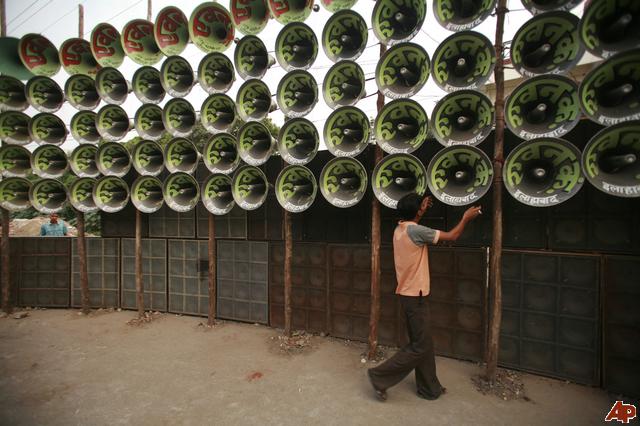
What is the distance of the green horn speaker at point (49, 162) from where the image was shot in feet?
22.9

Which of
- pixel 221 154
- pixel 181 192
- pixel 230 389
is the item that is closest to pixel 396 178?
pixel 221 154

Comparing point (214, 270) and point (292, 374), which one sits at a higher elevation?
point (214, 270)

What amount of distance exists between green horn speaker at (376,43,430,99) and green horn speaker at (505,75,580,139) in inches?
48.6

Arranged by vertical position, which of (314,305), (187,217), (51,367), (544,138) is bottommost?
(51,367)

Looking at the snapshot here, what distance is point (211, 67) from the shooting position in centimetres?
596

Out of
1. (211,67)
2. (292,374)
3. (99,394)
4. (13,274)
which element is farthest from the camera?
(13,274)

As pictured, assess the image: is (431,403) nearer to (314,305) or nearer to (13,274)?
(314,305)

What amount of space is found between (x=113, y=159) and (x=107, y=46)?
2697 mm

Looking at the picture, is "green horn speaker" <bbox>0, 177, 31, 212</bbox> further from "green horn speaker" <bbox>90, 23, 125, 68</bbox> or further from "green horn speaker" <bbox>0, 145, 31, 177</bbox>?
"green horn speaker" <bbox>90, 23, 125, 68</bbox>

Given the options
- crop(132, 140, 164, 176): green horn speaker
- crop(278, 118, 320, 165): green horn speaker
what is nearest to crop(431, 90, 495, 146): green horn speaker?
crop(278, 118, 320, 165): green horn speaker

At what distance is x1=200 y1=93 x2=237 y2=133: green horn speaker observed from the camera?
591 cm

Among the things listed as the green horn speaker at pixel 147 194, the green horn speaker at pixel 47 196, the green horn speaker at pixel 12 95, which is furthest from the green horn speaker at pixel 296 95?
the green horn speaker at pixel 12 95

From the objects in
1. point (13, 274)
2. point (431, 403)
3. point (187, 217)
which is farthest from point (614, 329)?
point (13, 274)

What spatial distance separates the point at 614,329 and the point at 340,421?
349 centimetres
